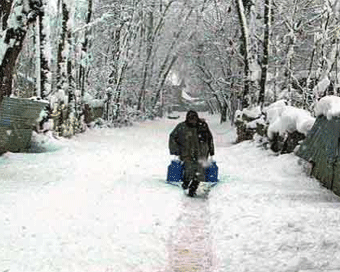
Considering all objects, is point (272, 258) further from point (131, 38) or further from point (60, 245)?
point (131, 38)

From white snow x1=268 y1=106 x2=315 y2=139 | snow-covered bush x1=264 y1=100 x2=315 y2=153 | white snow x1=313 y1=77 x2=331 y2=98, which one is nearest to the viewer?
white snow x1=268 y1=106 x2=315 y2=139

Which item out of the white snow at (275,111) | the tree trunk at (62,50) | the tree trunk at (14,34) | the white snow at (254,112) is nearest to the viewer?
the tree trunk at (14,34)

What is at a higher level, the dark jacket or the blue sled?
the dark jacket

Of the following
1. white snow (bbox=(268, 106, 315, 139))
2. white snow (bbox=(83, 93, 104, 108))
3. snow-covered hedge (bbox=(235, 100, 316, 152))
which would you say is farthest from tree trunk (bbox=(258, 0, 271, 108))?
white snow (bbox=(83, 93, 104, 108))

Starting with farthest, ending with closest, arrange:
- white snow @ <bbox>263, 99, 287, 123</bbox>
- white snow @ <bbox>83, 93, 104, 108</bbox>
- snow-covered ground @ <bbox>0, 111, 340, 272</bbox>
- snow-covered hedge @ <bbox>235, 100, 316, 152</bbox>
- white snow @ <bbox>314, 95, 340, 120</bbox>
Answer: white snow @ <bbox>83, 93, 104, 108</bbox>
white snow @ <bbox>263, 99, 287, 123</bbox>
snow-covered hedge @ <bbox>235, 100, 316, 152</bbox>
white snow @ <bbox>314, 95, 340, 120</bbox>
snow-covered ground @ <bbox>0, 111, 340, 272</bbox>

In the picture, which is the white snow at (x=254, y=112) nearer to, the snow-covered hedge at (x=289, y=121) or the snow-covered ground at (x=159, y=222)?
the snow-covered hedge at (x=289, y=121)

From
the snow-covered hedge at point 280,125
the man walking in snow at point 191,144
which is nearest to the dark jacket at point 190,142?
the man walking in snow at point 191,144

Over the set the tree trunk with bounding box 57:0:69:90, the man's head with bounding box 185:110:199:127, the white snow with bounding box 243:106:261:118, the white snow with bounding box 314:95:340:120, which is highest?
the tree trunk with bounding box 57:0:69:90

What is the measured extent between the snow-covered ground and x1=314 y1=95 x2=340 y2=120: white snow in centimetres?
147

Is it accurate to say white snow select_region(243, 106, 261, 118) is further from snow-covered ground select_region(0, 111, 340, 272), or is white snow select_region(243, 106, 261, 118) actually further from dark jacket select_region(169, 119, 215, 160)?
dark jacket select_region(169, 119, 215, 160)

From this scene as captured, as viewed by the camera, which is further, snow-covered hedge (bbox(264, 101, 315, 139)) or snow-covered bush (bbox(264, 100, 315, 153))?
snow-covered bush (bbox(264, 100, 315, 153))

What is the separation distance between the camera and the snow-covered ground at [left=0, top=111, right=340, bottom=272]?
575cm

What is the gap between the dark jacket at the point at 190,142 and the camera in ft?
33.9

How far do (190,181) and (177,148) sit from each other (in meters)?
0.71
